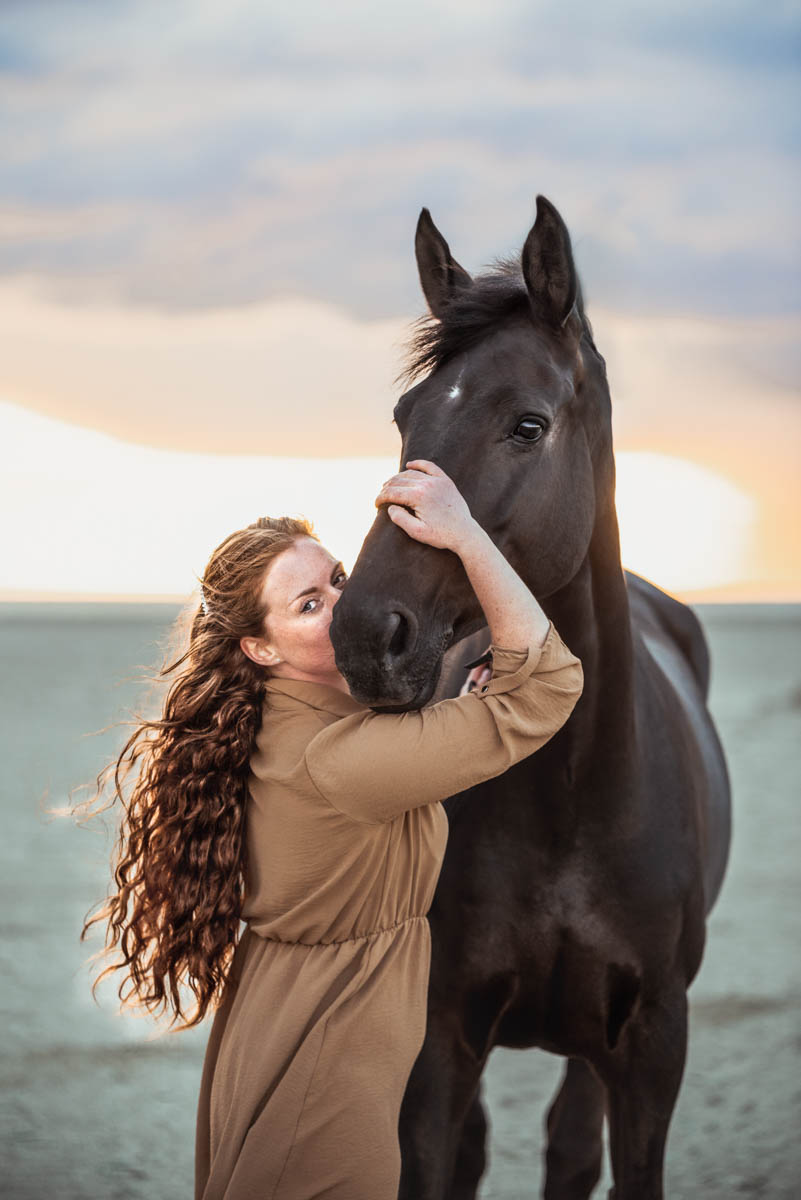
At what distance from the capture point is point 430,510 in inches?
82.2

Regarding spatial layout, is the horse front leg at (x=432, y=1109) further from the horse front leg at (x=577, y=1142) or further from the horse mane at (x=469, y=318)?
the horse mane at (x=469, y=318)

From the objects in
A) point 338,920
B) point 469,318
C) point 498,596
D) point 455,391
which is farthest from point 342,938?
point 469,318

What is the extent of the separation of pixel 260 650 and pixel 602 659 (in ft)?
2.76

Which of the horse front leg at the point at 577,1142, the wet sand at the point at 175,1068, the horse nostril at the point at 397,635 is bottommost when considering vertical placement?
the wet sand at the point at 175,1068

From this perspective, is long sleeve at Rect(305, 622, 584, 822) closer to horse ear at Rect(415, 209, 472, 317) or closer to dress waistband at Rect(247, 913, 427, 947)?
dress waistband at Rect(247, 913, 427, 947)

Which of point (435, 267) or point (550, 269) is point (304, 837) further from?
point (435, 267)

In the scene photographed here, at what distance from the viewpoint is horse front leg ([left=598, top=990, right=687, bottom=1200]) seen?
287cm

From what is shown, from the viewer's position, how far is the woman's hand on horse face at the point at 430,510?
2080 millimetres

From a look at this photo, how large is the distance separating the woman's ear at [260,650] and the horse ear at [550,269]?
877 millimetres

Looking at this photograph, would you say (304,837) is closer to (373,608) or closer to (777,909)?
(373,608)

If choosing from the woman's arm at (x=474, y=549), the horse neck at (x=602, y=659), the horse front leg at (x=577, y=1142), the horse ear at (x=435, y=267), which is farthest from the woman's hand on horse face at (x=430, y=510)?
the horse front leg at (x=577, y=1142)

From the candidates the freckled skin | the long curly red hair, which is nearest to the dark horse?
the freckled skin

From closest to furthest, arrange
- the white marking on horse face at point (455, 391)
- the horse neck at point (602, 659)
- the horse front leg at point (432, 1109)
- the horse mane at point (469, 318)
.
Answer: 1. the white marking on horse face at point (455, 391)
2. the horse mane at point (469, 318)
3. the horse neck at point (602, 659)
4. the horse front leg at point (432, 1109)

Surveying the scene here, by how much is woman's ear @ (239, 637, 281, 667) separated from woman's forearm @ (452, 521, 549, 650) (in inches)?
18.2
